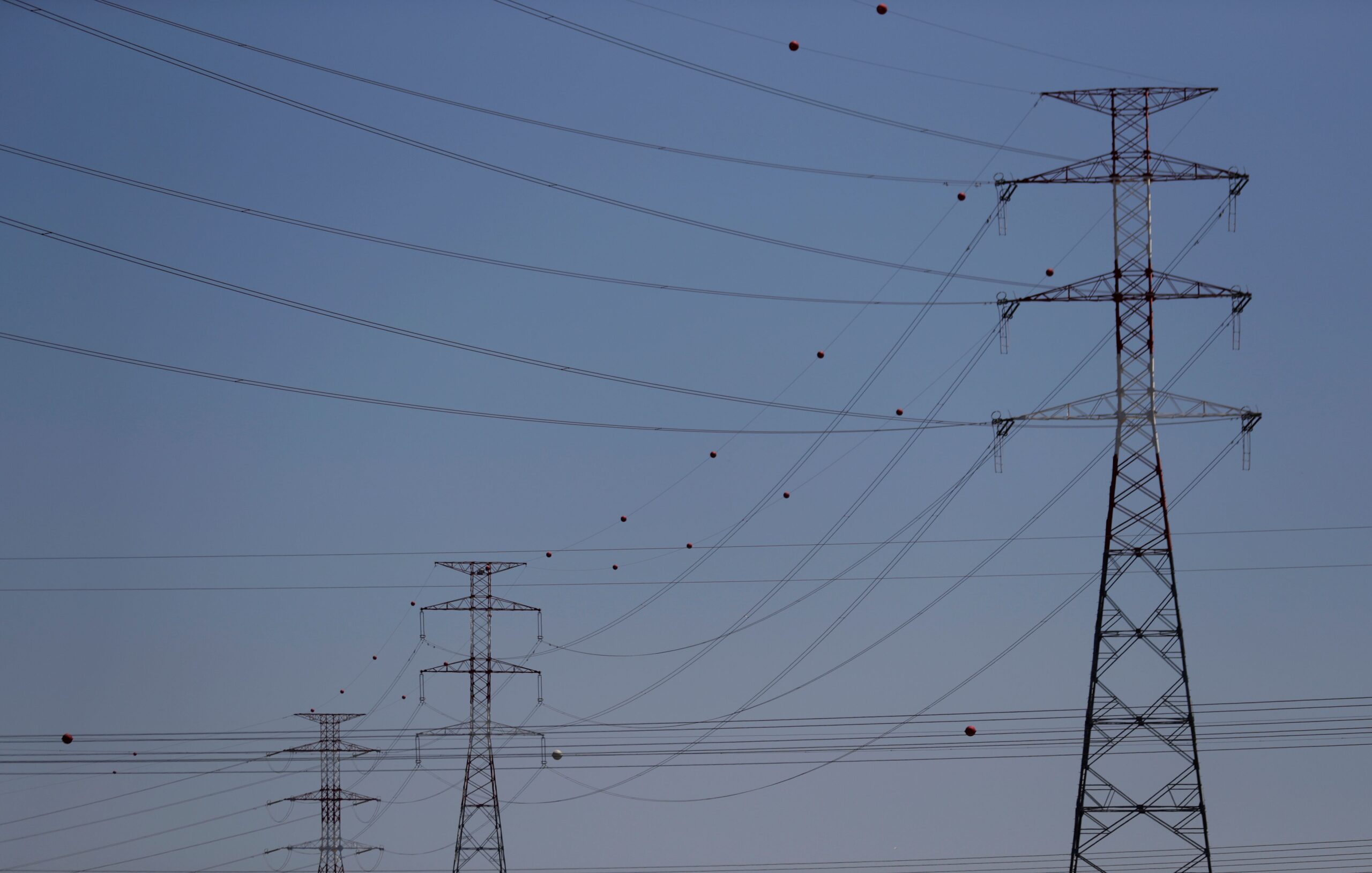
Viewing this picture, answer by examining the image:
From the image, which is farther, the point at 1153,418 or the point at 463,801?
the point at 463,801

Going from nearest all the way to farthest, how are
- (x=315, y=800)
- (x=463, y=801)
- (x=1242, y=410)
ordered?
(x=1242, y=410), (x=463, y=801), (x=315, y=800)

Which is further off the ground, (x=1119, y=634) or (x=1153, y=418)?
(x=1153, y=418)

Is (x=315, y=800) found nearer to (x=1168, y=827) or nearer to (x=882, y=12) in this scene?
(x=1168, y=827)

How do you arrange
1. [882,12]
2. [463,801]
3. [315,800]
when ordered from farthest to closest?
[315,800]
[463,801]
[882,12]

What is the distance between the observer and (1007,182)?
3719 centimetres

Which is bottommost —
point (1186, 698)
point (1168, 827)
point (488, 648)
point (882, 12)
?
point (1168, 827)

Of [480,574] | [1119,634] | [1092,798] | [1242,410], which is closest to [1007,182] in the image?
[1242,410]

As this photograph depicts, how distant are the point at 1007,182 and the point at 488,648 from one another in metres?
23.3

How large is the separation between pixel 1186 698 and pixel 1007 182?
1127 centimetres

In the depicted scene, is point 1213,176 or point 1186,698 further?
point 1213,176

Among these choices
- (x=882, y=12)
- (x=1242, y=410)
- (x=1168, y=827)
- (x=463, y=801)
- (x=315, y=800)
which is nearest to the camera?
(x=882, y=12)

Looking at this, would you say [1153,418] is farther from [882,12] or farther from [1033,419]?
[882,12]

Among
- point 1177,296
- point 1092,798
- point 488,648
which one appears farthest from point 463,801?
point 1177,296

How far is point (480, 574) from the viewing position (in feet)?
175
